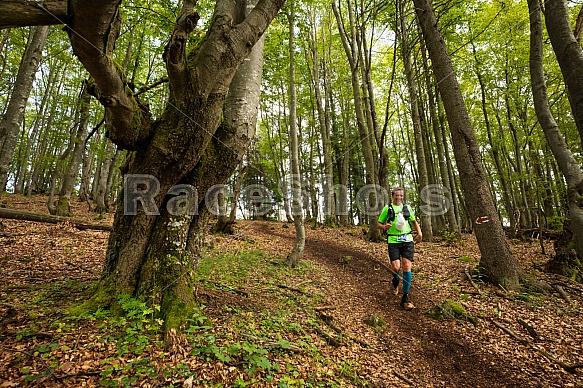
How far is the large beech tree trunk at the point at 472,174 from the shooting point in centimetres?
574

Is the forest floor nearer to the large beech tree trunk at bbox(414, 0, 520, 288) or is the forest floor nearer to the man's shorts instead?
the large beech tree trunk at bbox(414, 0, 520, 288)

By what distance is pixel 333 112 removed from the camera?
2366cm

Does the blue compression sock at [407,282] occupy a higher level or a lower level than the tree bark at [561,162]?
lower

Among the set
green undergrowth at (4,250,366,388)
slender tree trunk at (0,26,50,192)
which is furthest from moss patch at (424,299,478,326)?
slender tree trunk at (0,26,50,192)

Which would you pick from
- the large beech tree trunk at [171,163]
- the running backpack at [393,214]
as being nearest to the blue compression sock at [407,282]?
the running backpack at [393,214]

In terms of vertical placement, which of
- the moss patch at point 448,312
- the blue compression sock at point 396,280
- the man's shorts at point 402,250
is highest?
the man's shorts at point 402,250

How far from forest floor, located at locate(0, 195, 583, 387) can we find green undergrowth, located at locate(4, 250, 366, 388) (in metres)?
0.01

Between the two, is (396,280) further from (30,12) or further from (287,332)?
(30,12)

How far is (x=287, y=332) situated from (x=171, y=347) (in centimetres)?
158

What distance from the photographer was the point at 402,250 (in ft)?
18.5

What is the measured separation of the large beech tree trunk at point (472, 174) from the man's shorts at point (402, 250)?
169 cm

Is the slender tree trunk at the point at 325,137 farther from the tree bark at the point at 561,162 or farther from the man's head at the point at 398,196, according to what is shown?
the man's head at the point at 398,196

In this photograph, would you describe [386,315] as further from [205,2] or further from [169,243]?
[205,2]

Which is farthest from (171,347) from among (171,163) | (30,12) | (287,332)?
(30,12)
